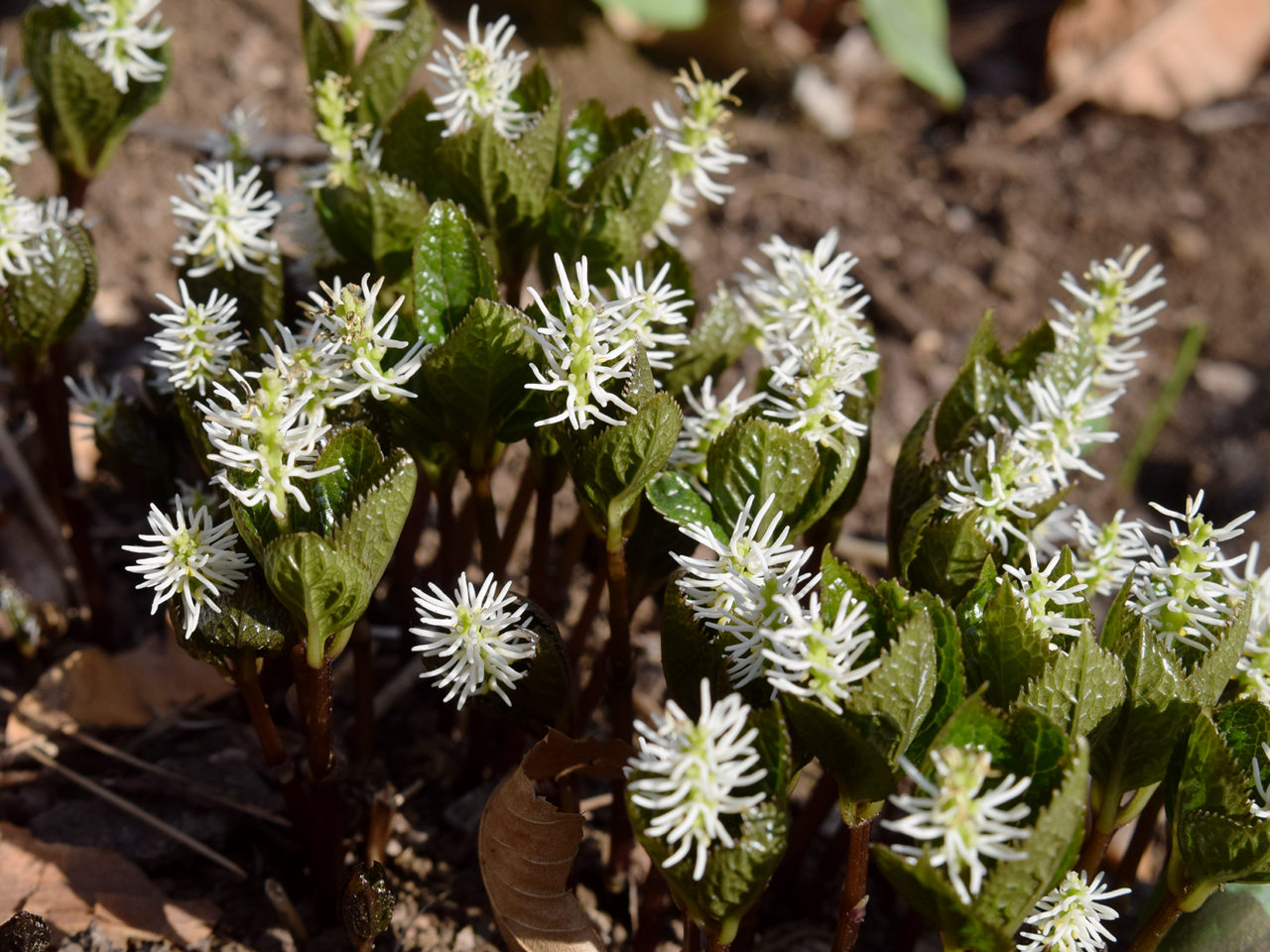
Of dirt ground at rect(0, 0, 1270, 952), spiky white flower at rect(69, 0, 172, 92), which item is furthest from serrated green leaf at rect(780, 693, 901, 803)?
spiky white flower at rect(69, 0, 172, 92)

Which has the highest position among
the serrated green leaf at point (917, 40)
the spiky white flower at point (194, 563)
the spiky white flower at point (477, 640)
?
the spiky white flower at point (194, 563)

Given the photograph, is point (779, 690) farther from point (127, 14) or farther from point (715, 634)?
point (127, 14)

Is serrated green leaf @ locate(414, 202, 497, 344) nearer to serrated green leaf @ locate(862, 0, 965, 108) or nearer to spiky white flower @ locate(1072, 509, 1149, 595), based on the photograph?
spiky white flower @ locate(1072, 509, 1149, 595)

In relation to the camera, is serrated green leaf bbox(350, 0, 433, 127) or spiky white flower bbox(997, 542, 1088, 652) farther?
serrated green leaf bbox(350, 0, 433, 127)

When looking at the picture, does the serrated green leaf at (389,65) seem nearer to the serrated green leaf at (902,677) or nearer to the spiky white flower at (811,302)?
the spiky white flower at (811,302)

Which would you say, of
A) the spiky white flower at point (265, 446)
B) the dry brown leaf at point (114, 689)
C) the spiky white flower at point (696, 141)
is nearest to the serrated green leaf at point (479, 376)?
the spiky white flower at point (265, 446)
